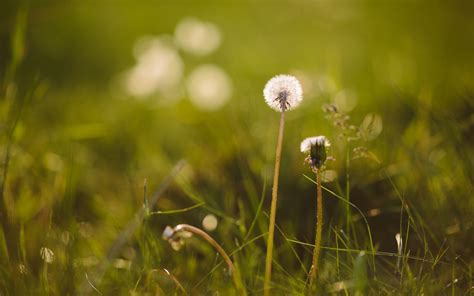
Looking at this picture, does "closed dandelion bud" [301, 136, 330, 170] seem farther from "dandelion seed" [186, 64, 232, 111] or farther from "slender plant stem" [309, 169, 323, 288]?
"dandelion seed" [186, 64, 232, 111]

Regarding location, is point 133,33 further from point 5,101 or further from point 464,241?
point 464,241

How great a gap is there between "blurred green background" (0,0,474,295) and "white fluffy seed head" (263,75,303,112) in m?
0.27

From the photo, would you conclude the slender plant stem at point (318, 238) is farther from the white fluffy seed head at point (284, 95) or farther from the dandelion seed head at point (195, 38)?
the dandelion seed head at point (195, 38)

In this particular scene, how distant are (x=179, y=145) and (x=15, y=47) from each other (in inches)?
48.1

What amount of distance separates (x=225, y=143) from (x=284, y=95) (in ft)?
3.41

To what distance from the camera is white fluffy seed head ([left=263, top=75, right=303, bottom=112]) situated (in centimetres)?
105

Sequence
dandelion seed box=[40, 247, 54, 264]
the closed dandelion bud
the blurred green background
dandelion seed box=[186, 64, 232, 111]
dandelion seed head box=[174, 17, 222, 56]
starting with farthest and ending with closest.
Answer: dandelion seed head box=[174, 17, 222, 56]
dandelion seed box=[186, 64, 232, 111]
the blurred green background
dandelion seed box=[40, 247, 54, 264]
the closed dandelion bud

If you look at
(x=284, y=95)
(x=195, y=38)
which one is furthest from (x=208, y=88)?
(x=284, y=95)

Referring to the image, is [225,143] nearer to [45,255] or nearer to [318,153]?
[45,255]

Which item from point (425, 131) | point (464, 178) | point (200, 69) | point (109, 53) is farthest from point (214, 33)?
point (464, 178)

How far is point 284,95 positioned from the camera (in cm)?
107

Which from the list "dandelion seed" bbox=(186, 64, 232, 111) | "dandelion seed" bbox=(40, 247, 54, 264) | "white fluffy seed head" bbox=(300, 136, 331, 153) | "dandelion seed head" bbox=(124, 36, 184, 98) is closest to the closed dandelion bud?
"white fluffy seed head" bbox=(300, 136, 331, 153)

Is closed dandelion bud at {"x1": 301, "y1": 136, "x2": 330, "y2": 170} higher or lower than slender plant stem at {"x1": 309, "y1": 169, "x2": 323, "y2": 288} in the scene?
higher

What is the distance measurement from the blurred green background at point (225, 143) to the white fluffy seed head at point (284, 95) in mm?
267
